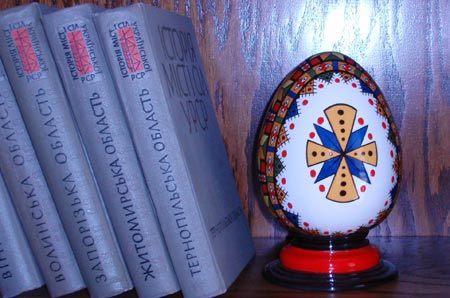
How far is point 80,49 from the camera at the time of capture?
0.59 metres

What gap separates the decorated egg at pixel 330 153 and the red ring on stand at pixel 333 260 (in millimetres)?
20

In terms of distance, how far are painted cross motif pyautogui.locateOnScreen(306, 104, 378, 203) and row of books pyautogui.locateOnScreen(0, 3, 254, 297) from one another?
0.12 m

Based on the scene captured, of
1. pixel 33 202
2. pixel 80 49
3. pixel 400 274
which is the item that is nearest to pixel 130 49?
pixel 80 49

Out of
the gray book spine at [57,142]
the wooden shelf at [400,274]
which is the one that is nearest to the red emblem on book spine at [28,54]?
the gray book spine at [57,142]

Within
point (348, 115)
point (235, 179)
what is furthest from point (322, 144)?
point (235, 179)

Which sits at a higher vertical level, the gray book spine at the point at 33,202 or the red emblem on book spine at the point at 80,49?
the red emblem on book spine at the point at 80,49

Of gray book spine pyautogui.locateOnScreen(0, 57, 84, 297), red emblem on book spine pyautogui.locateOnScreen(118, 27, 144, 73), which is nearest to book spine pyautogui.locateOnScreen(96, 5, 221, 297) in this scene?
red emblem on book spine pyautogui.locateOnScreen(118, 27, 144, 73)

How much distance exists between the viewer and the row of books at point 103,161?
59 cm

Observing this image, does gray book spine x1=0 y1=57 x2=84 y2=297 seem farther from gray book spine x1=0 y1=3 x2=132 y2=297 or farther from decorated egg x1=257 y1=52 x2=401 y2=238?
decorated egg x1=257 y1=52 x2=401 y2=238

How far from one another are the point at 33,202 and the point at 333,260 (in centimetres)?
30

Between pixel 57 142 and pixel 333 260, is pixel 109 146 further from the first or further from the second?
pixel 333 260

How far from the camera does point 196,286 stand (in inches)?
23.3

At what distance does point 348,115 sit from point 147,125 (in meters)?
0.19

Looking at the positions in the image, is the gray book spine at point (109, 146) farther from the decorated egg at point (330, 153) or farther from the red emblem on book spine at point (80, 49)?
the decorated egg at point (330, 153)
